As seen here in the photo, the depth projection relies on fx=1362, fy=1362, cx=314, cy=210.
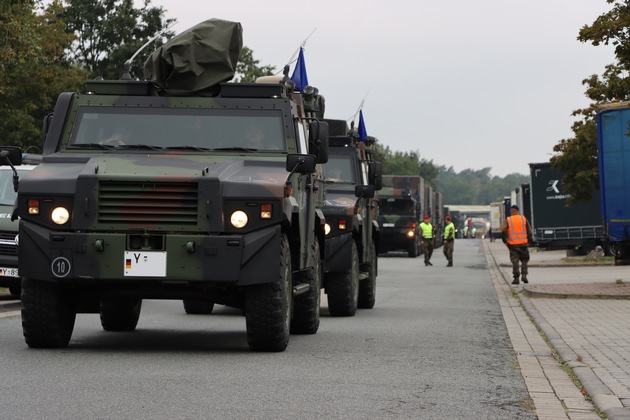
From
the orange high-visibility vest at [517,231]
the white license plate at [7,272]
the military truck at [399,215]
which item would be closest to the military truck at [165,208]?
the white license plate at [7,272]

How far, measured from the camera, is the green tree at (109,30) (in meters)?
55.6

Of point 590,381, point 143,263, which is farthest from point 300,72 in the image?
point 590,381

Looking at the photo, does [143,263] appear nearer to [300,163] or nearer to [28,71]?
[300,163]

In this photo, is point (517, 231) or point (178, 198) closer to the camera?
point (178, 198)

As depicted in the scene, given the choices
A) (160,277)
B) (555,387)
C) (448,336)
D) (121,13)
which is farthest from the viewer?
(121,13)

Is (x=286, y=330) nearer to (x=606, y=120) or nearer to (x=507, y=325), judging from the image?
(x=507, y=325)

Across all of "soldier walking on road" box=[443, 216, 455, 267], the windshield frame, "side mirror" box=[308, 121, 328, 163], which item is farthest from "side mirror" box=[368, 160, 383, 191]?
"soldier walking on road" box=[443, 216, 455, 267]

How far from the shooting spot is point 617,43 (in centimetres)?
2286

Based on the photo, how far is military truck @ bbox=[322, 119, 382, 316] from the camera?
1700cm

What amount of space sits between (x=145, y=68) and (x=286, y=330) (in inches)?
130

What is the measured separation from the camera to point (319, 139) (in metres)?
12.7

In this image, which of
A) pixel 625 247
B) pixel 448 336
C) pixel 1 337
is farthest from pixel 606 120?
pixel 1 337

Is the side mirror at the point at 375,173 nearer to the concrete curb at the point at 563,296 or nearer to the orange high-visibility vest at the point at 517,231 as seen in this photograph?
the concrete curb at the point at 563,296

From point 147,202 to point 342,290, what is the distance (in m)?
6.28
